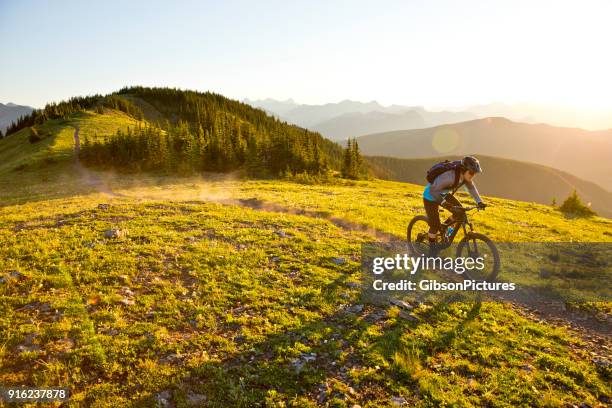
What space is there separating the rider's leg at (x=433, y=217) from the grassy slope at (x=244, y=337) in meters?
3.06

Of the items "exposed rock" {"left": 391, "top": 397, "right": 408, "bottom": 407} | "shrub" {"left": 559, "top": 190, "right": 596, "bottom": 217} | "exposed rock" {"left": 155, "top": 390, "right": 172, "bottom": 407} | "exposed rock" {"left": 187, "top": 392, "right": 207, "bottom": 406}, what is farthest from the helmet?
"shrub" {"left": 559, "top": 190, "right": 596, "bottom": 217}

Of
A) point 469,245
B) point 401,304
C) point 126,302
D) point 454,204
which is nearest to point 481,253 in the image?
point 469,245

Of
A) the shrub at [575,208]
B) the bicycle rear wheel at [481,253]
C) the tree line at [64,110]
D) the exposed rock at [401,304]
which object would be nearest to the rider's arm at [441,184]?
the bicycle rear wheel at [481,253]

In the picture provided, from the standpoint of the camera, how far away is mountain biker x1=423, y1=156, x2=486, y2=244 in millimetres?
10375

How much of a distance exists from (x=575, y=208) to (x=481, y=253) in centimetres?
3767

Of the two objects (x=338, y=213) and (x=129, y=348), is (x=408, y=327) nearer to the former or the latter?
(x=129, y=348)

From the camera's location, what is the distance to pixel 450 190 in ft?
36.7

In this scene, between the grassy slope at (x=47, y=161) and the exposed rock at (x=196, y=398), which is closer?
the exposed rock at (x=196, y=398)

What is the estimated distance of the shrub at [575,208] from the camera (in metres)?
37.2

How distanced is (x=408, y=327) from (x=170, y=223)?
13.1 m

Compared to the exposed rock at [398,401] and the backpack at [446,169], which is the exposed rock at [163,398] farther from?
the backpack at [446,169]

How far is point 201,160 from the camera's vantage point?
63062 mm

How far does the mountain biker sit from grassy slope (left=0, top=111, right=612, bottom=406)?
10.4ft

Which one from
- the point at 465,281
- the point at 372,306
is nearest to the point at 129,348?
the point at 372,306
